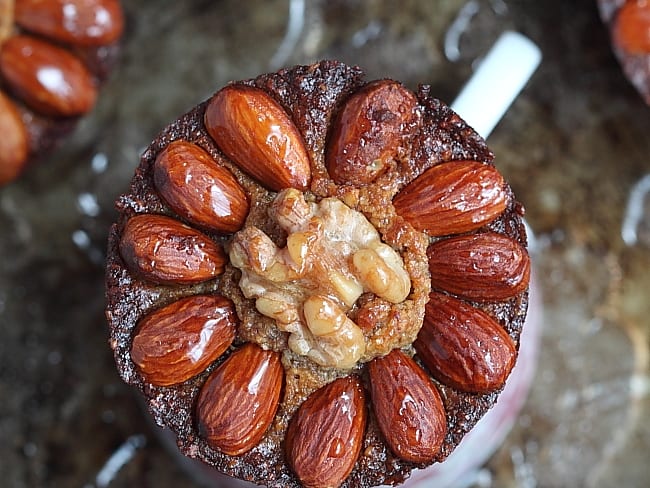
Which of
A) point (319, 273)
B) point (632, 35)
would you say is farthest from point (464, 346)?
point (632, 35)

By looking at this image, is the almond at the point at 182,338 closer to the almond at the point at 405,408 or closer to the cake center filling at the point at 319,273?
the cake center filling at the point at 319,273

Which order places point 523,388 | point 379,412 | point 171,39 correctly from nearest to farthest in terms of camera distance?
point 379,412
point 523,388
point 171,39

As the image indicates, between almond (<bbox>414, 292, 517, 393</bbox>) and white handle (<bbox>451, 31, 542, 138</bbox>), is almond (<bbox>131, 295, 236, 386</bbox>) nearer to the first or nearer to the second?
almond (<bbox>414, 292, 517, 393</bbox>)

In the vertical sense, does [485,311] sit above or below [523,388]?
above

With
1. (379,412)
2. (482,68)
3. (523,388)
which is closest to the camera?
(379,412)

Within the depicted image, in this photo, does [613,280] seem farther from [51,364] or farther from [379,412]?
[51,364]

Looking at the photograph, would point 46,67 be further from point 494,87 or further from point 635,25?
point 635,25

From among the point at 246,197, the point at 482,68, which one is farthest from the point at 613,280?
the point at 246,197

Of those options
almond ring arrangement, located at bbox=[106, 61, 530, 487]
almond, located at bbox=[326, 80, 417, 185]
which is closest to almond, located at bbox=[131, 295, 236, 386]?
almond ring arrangement, located at bbox=[106, 61, 530, 487]
